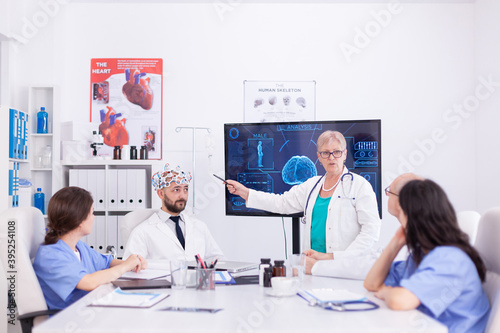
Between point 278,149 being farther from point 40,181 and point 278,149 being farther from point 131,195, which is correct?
point 40,181

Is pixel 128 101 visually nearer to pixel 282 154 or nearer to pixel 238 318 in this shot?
pixel 282 154

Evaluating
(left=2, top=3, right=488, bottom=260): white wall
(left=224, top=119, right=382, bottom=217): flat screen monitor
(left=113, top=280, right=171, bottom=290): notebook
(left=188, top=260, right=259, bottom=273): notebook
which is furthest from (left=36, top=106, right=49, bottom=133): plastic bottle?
(left=113, top=280, right=171, bottom=290): notebook

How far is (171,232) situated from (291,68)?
2.24 m

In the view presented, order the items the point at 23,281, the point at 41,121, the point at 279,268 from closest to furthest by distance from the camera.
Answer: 1. the point at 23,281
2. the point at 279,268
3. the point at 41,121

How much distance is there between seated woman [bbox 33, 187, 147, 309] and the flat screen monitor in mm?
1708

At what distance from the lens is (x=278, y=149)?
3.98 metres

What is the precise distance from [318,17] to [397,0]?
29.2 inches

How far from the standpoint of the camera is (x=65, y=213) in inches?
91.6

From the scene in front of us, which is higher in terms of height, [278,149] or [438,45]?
[438,45]

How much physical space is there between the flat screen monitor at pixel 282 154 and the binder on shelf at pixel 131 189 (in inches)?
31.7

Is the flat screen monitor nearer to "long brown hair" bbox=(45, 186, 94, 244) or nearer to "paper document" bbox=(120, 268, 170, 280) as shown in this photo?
"paper document" bbox=(120, 268, 170, 280)

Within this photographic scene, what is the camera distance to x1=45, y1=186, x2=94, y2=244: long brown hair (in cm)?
231

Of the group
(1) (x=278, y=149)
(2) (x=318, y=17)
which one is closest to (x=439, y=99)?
(2) (x=318, y=17)

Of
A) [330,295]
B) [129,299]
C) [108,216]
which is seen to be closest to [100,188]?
[108,216]
